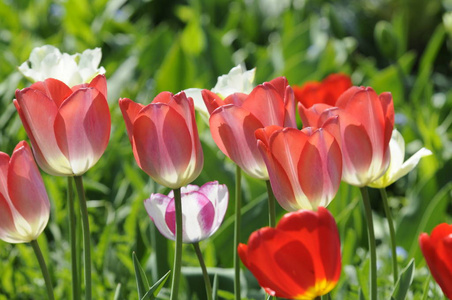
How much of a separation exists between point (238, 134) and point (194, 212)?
98mm

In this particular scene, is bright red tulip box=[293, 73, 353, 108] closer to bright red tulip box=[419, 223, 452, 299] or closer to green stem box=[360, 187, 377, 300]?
green stem box=[360, 187, 377, 300]

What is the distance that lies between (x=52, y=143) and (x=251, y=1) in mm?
2598

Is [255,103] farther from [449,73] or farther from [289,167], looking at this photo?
[449,73]

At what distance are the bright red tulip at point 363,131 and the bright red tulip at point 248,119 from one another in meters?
0.03

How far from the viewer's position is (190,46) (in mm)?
2629

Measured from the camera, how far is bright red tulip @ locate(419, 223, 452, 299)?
0.60m

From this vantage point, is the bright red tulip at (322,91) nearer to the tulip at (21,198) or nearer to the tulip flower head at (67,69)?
the tulip flower head at (67,69)

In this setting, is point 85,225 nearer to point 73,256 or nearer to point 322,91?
point 73,256

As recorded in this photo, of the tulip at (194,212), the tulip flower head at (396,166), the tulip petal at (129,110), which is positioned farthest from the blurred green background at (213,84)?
the tulip petal at (129,110)

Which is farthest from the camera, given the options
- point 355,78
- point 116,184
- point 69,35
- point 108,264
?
point 69,35

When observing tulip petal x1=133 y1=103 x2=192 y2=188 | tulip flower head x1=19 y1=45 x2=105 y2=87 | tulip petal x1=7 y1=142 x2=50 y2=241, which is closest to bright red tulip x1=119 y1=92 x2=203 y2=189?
tulip petal x1=133 y1=103 x2=192 y2=188

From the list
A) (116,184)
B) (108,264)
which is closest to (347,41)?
(116,184)

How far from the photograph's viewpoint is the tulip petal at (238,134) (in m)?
0.73

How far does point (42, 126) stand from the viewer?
2.41 ft
